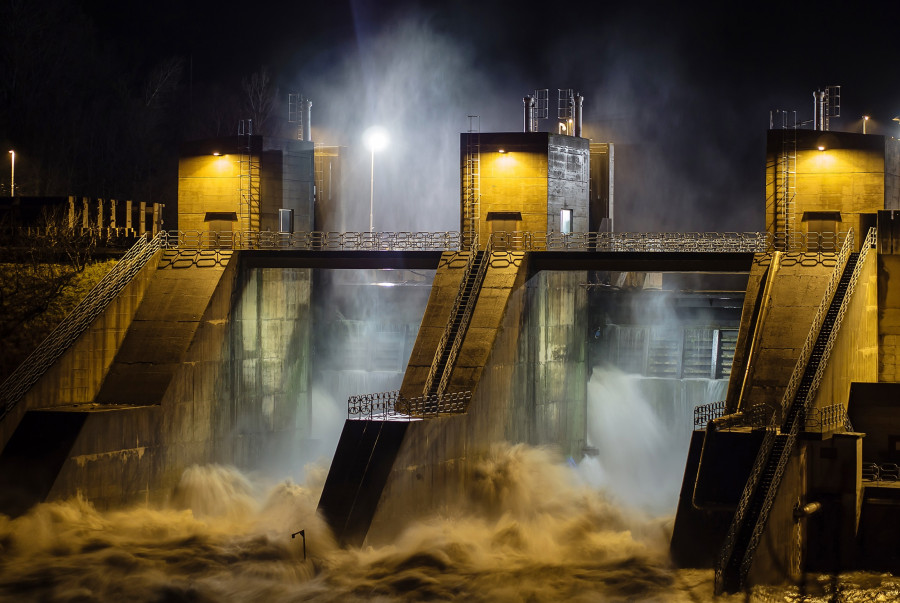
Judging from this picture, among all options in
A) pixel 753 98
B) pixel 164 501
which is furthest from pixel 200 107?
pixel 164 501

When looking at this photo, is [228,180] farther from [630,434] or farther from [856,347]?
[856,347]

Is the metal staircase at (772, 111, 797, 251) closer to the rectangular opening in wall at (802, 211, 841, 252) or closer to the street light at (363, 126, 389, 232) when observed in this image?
the rectangular opening in wall at (802, 211, 841, 252)

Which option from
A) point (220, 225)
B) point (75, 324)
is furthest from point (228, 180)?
point (75, 324)

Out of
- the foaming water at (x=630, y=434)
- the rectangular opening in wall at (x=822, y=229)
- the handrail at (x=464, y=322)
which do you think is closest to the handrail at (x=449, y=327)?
the handrail at (x=464, y=322)

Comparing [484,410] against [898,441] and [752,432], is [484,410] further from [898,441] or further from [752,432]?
[898,441]

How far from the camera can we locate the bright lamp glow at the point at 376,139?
49.8m

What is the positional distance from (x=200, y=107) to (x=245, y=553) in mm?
50514

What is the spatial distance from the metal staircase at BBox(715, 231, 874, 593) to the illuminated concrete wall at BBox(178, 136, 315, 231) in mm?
19627

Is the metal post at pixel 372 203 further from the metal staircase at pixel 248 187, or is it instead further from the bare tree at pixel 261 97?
the bare tree at pixel 261 97

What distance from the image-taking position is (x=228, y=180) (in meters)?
43.5

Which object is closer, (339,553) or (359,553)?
(359,553)

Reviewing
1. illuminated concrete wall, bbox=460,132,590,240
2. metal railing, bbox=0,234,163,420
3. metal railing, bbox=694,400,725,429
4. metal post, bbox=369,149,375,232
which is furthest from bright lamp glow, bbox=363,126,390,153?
metal railing, bbox=694,400,725,429

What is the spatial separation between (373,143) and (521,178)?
10.5 metres

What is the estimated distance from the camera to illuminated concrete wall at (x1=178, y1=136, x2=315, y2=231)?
43.3 metres
